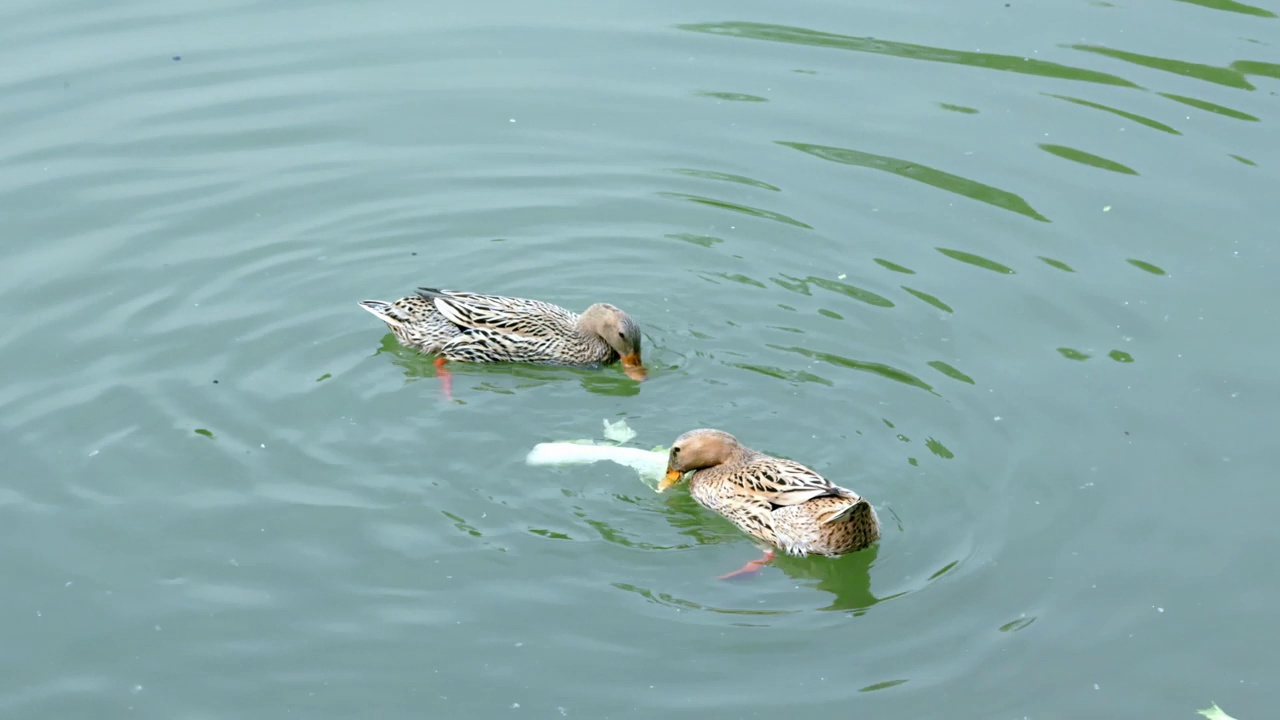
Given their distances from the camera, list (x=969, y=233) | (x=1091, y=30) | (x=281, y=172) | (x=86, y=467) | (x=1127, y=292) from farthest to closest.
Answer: (x=1091, y=30), (x=281, y=172), (x=969, y=233), (x=1127, y=292), (x=86, y=467)

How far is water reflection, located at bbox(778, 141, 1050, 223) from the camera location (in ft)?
41.8

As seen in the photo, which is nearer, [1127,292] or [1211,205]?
[1127,292]

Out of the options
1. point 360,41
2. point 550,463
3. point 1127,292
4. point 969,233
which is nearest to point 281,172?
point 360,41

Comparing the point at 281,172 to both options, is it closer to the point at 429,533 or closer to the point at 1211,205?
the point at 429,533

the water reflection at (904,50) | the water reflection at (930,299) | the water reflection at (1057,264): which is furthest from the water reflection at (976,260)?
the water reflection at (904,50)

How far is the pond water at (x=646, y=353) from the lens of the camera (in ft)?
27.7

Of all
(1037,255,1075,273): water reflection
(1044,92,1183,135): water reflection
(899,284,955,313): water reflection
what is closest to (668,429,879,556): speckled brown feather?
(899,284,955,313): water reflection

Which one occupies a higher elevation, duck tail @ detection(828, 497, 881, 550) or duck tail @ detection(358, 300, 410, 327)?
duck tail @ detection(358, 300, 410, 327)

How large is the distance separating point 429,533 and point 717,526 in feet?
5.89

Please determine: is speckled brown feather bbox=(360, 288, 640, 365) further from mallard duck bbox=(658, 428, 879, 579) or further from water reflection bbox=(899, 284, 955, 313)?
water reflection bbox=(899, 284, 955, 313)

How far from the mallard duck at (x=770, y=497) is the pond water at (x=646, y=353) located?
18 cm

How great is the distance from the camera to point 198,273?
12.1 meters

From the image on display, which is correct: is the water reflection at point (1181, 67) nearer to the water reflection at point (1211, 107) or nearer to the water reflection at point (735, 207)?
the water reflection at point (1211, 107)

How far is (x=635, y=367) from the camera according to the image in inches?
438
